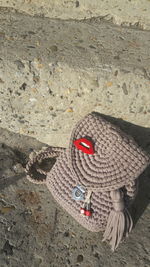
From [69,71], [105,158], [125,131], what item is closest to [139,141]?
[125,131]

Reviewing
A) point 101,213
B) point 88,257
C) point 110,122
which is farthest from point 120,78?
point 88,257

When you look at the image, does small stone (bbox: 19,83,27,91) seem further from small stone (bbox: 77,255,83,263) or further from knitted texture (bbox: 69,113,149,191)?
small stone (bbox: 77,255,83,263)

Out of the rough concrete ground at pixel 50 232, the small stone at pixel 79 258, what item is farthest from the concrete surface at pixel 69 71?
the small stone at pixel 79 258

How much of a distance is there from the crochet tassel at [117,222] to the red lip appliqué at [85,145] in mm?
131

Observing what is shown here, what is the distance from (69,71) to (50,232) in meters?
0.49

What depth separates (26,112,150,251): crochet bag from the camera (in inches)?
31.6

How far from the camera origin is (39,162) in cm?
105

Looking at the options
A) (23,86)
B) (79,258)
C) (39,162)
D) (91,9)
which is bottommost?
(79,258)

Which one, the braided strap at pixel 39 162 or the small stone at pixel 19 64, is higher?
the small stone at pixel 19 64

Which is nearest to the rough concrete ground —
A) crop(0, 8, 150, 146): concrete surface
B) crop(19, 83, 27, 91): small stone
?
crop(0, 8, 150, 146): concrete surface

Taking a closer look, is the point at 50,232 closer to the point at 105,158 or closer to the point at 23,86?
the point at 105,158

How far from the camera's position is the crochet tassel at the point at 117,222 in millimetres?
823

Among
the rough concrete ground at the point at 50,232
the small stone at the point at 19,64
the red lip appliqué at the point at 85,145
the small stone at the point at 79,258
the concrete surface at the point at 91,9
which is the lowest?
the small stone at the point at 79,258

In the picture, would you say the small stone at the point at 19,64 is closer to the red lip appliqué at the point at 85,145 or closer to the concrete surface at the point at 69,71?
the concrete surface at the point at 69,71
